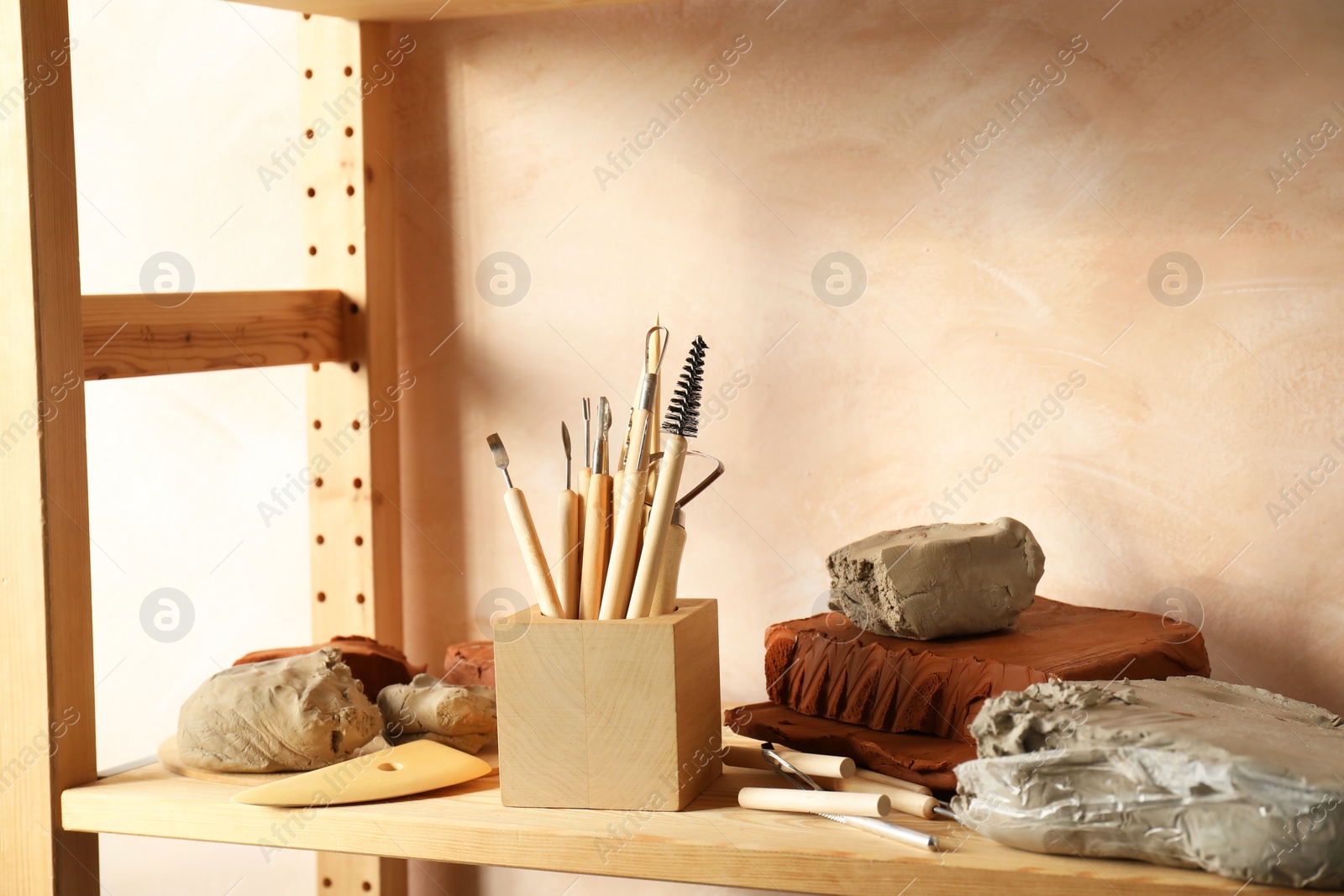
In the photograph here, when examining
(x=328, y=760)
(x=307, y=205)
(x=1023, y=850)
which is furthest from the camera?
(x=307, y=205)

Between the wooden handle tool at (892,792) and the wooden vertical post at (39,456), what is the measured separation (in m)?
0.51

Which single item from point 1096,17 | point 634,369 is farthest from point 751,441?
point 1096,17

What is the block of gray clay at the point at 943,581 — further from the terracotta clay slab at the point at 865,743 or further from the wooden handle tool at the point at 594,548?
the wooden handle tool at the point at 594,548

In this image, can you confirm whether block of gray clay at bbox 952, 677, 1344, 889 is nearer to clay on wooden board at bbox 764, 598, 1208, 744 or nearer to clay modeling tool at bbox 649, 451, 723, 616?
clay on wooden board at bbox 764, 598, 1208, 744

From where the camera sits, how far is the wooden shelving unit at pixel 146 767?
0.67 metres

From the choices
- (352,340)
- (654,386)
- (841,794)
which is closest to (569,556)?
(654,386)

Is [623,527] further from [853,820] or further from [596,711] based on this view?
[853,820]

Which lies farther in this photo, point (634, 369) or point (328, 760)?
point (634, 369)

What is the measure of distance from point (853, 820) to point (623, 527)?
0.73 feet

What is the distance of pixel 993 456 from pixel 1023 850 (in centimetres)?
43

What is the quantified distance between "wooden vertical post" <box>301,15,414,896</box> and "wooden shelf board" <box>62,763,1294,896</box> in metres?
0.35

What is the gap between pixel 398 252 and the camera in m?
1.18

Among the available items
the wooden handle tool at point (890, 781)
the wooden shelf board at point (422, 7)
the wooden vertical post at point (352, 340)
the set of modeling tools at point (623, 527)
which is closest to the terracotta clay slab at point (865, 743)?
the wooden handle tool at point (890, 781)

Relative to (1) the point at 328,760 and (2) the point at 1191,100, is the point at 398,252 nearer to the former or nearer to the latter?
(1) the point at 328,760
